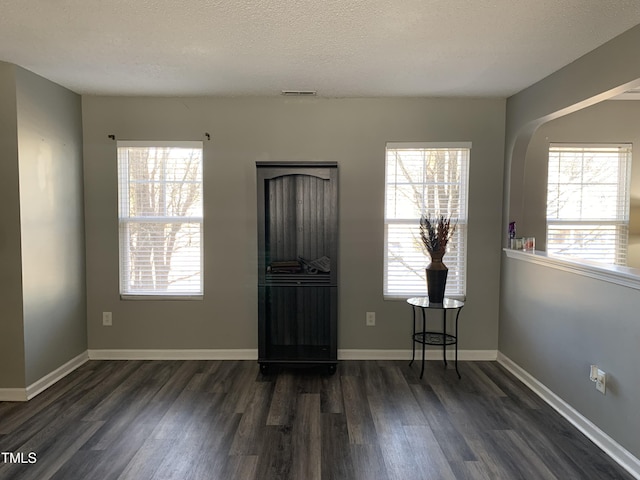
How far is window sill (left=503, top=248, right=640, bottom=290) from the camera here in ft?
7.27

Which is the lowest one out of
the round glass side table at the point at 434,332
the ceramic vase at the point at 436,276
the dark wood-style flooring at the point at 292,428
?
the dark wood-style flooring at the point at 292,428

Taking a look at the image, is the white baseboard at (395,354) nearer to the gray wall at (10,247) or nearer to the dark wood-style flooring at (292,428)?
the dark wood-style flooring at (292,428)

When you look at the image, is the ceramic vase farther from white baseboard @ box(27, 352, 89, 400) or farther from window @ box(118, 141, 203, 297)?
white baseboard @ box(27, 352, 89, 400)

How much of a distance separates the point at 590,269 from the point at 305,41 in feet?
7.29

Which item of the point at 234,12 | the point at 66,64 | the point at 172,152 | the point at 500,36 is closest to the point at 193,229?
the point at 172,152

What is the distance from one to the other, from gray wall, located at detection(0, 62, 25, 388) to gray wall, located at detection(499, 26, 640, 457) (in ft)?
12.6

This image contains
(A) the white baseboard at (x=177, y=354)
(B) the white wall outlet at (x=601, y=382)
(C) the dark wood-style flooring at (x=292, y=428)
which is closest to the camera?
(C) the dark wood-style flooring at (x=292, y=428)

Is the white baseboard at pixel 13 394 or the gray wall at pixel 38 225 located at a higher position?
the gray wall at pixel 38 225

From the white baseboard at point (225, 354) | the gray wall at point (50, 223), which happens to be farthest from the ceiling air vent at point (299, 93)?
the white baseboard at point (225, 354)

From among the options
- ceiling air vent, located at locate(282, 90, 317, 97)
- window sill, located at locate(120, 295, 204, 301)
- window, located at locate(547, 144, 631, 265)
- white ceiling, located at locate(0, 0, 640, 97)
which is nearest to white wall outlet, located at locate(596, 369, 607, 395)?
window, located at locate(547, 144, 631, 265)

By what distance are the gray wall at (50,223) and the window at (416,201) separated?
2.76 meters

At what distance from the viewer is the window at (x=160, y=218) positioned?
3.71 m

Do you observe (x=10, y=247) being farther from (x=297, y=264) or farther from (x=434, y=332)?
(x=434, y=332)

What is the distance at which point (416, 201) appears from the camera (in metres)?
3.76
